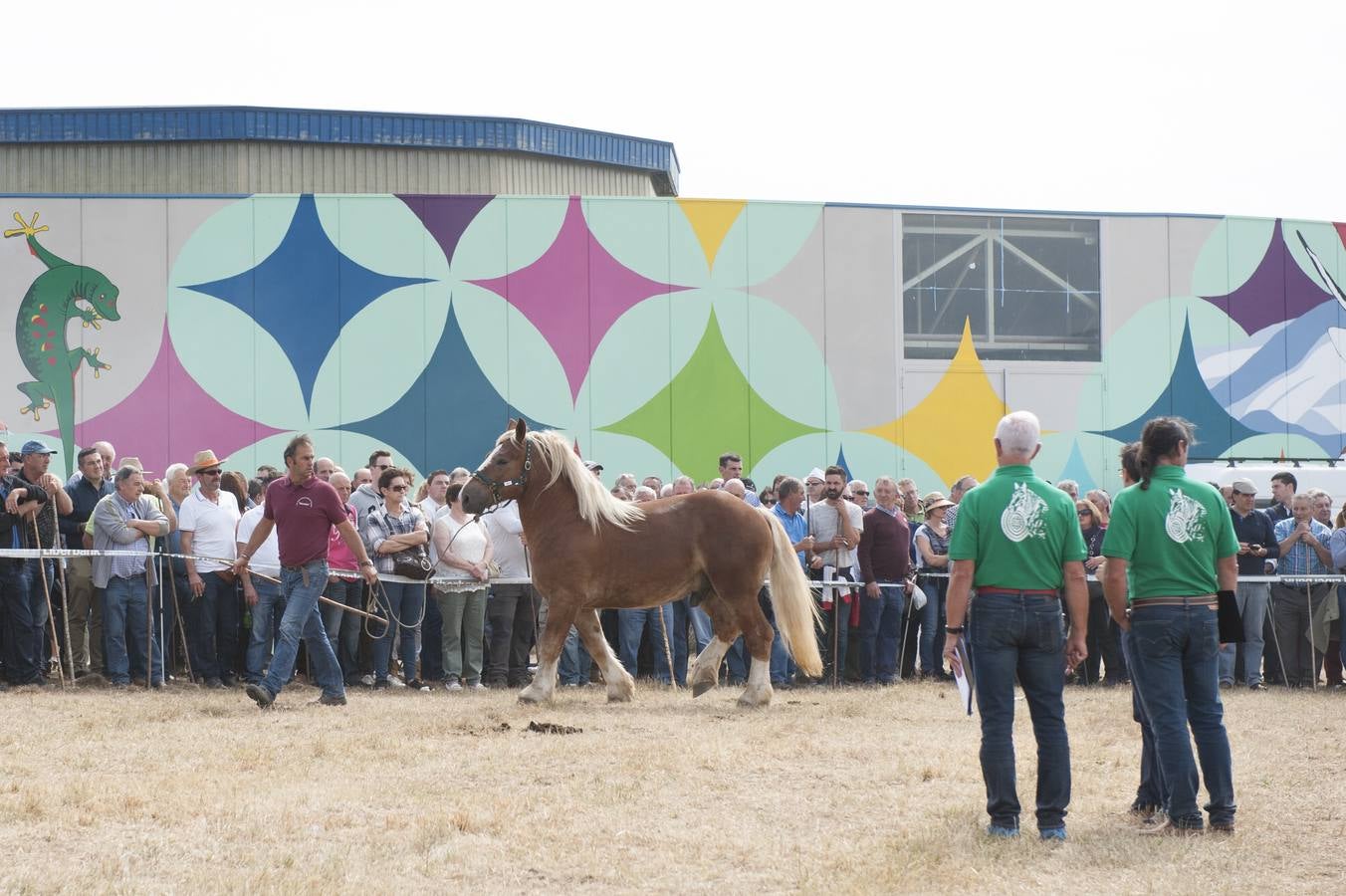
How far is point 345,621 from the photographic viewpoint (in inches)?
505

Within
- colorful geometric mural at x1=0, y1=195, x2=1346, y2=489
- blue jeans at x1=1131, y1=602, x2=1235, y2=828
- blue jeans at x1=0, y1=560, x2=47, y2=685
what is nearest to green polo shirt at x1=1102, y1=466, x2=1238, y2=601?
blue jeans at x1=1131, y1=602, x2=1235, y2=828

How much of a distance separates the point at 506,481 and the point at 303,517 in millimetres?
1546

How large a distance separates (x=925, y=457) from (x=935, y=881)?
48.3 ft

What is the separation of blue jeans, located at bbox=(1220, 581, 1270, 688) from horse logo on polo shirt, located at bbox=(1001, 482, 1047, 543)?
8.03 metres

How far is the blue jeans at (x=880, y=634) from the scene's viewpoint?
539 inches

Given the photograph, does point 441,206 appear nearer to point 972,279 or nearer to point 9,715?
point 972,279

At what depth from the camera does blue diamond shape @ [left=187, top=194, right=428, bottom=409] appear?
1928 cm

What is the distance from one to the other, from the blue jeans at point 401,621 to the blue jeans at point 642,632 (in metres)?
1.82

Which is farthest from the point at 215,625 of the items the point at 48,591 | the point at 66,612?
the point at 48,591

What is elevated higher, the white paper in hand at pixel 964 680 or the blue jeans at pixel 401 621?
the white paper in hand at pixel 964 680

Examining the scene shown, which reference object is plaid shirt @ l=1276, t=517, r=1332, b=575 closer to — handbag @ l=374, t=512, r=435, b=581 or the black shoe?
handbag @ l=374, t=512, r=435, b=581

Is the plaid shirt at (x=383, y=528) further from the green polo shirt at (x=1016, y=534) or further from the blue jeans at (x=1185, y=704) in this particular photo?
the blue jeans at (x=1185, y=704)

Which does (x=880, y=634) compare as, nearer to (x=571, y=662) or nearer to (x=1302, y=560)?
(x=571, y=662)

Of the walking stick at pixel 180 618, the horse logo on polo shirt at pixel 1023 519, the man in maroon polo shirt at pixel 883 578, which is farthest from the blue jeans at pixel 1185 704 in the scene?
the walking stick at pixel 180 618
